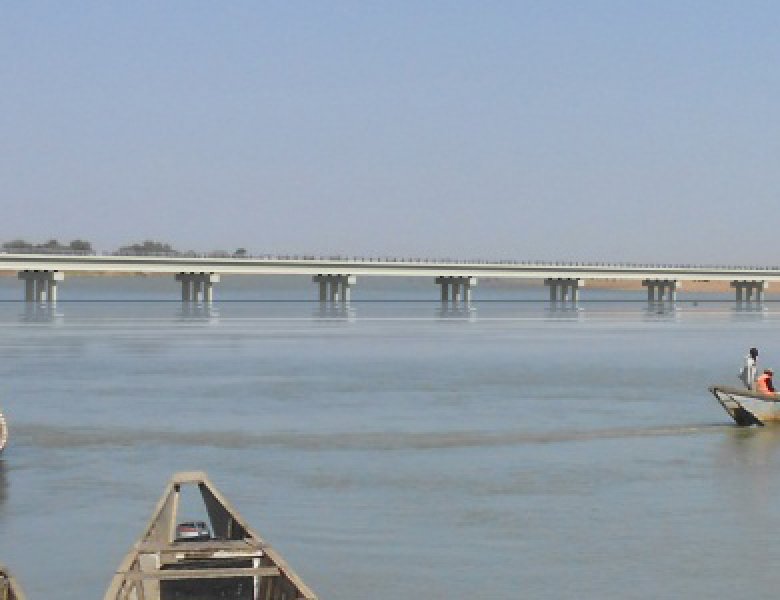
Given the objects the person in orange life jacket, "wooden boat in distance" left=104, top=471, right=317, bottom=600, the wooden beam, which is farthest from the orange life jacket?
the wooden beam

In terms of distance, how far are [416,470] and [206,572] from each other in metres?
17.1

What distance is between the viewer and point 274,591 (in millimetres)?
15734

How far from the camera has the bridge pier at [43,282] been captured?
182 m

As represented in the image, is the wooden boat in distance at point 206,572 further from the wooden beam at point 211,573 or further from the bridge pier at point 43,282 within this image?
the bridge pier at point 43,282

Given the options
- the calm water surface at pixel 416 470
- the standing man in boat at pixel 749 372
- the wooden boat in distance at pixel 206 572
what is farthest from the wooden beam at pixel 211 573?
the standing man in boat at pixel 749 372

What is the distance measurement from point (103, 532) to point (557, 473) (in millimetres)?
11139

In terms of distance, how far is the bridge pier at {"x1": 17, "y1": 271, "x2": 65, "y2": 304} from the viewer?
182125mm

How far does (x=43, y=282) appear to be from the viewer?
185250mm

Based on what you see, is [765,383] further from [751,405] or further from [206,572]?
[206,572]

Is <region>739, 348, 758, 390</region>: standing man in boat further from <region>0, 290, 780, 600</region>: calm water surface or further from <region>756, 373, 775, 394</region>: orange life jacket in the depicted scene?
<region>0, 290, 780, 600</region>: calm water surface

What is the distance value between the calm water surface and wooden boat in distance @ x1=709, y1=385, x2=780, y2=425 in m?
0.59

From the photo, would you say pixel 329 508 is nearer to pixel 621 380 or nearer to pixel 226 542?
pixel 226 542

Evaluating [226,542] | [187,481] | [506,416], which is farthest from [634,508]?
[506,416]

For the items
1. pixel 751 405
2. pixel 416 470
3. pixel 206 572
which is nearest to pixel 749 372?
pixel 751 405
